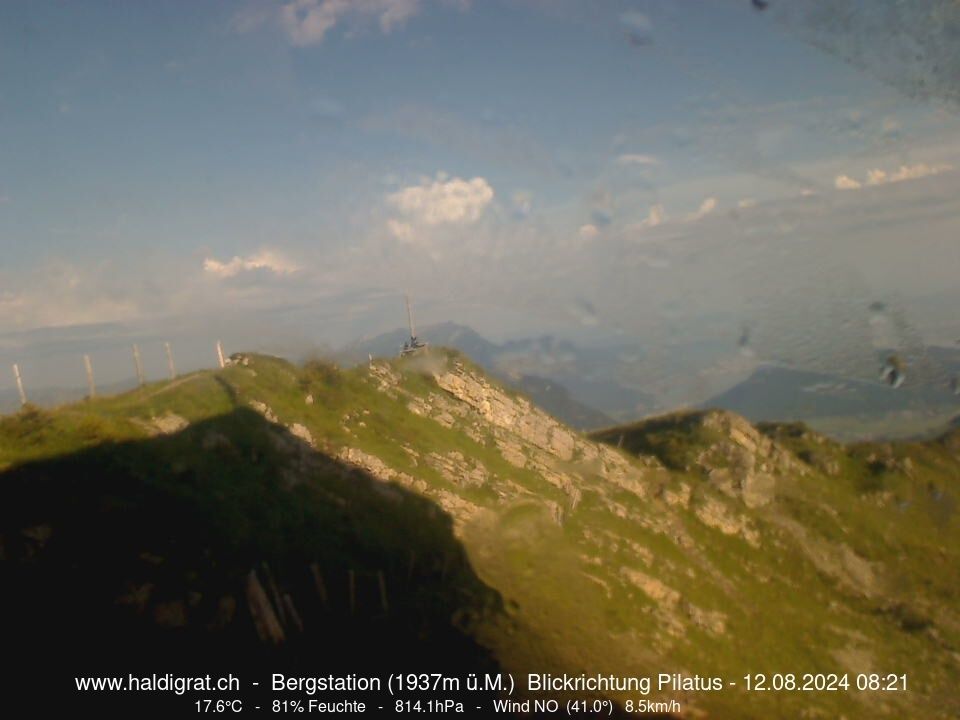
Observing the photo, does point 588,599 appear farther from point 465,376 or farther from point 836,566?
point 836,566

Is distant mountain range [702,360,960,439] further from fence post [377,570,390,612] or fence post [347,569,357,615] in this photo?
fence post [347,569,357,615]

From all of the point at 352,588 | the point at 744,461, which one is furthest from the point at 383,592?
the point at 744,461

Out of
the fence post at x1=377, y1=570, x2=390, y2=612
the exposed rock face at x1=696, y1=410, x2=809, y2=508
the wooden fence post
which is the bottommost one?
the exposed rock face at x1=696, y1=410, x2=809, y2=508

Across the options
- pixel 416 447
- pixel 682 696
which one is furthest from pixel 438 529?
pixel 682 696

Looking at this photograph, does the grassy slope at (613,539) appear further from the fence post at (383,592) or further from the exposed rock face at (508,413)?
the exposed rock face at (508,413)

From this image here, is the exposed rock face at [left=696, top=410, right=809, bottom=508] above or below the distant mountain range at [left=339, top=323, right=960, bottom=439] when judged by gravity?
above

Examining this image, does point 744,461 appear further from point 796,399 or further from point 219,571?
point 796,399

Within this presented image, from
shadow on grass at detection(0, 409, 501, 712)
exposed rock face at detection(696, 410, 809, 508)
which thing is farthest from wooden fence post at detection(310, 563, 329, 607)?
exposed rock face at detection(696, 410, 809, 508)

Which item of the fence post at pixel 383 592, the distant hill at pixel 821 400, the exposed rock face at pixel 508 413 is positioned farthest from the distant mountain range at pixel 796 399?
the fence post at pixel 383 592
